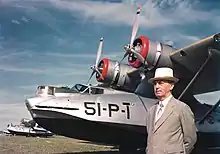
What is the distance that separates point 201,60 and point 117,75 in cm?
508

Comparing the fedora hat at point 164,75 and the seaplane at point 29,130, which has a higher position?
the fedora hat at point 164,75

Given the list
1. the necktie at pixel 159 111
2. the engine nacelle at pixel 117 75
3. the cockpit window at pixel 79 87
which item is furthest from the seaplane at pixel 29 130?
the necktie at pixel 159 111

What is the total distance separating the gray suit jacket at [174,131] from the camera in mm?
2723

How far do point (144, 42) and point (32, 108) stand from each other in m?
3.89

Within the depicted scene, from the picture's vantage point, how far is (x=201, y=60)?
29.5 feet

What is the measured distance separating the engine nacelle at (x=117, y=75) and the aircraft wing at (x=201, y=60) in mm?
3586

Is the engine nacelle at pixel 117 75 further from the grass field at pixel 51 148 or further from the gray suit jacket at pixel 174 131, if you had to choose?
the gray suit jacket at pixel 174 131

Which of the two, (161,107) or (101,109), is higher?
(161,107)

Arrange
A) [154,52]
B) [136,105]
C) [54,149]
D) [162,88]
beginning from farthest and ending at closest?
1. [54,149]
2. [154,52]
3. [136,105]
4. [162,88]

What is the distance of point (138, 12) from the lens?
11289 millimetres

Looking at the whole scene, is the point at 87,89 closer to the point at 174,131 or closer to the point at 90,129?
the point at 90,129

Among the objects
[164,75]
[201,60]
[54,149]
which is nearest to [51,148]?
[54,149]

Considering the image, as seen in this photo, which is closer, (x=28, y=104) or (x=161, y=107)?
(x=161, y=107)

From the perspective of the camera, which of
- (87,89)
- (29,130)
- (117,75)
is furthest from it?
(29,130)
